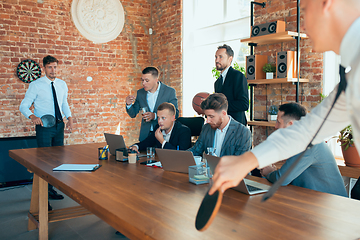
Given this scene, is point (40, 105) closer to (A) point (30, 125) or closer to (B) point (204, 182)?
(A) point (30, 125)

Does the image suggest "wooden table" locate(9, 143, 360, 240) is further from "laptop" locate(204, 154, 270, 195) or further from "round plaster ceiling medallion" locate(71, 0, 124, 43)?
"round plaster ceiling medallion" locate(71, 0, 124, 43)

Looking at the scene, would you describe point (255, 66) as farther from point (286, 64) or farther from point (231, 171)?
point (231, 171)

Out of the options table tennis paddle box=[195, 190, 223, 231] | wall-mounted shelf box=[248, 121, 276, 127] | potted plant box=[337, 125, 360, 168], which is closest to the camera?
table tennis paddle box=[195, 190, 223, 231]

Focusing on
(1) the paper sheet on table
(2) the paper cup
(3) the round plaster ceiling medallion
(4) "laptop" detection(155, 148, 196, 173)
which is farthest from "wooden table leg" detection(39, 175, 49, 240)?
(3) the round plaster ceiling medallion

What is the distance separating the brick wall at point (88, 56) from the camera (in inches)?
201

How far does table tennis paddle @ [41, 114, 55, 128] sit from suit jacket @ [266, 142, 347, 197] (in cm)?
318

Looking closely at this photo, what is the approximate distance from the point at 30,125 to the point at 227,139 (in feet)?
12.9

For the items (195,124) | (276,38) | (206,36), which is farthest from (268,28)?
(206,36)

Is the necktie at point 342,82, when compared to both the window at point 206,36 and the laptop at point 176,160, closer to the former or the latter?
the laptop at point 176,160

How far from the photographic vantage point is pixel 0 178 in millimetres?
4609

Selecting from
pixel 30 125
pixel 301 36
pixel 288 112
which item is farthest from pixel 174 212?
pixel 30 125

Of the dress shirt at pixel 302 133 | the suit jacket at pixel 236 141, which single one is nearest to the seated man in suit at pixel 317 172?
the suit jacket at pixel 236 141

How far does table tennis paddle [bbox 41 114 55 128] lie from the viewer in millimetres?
4074

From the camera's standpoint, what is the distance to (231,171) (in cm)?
70
